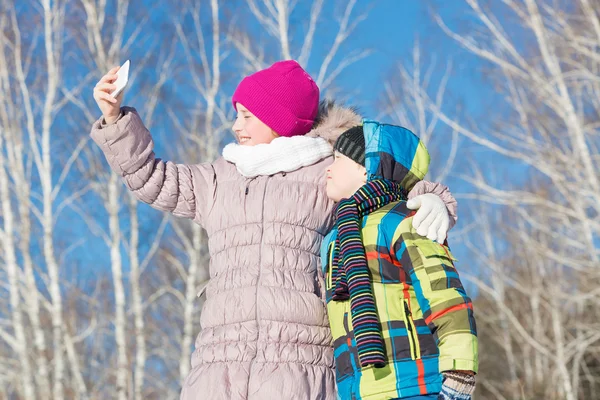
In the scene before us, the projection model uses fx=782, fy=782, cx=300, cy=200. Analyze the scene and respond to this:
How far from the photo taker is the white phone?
267cm

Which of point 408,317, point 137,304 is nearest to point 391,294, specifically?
point 408,317

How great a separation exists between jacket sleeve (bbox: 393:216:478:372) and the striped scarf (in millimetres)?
127

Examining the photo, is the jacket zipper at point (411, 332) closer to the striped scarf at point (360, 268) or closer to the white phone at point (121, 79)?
the striped scarf at point (360, 268)

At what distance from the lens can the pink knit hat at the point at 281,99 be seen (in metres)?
3.07

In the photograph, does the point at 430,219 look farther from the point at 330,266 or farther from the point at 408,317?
the point at 330,266

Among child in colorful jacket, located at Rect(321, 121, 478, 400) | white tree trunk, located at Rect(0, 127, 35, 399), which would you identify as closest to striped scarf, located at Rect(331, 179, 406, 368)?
child in colorful jacket, located at Rect(321, 121, 478, 400)

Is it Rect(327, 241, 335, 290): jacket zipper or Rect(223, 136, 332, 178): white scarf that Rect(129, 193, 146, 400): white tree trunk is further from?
Rect(327, 241, 335, 290): jacket zipper

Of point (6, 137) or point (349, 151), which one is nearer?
point (349, 151)

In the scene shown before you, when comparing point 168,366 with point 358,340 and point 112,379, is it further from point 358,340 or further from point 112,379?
point 358,340

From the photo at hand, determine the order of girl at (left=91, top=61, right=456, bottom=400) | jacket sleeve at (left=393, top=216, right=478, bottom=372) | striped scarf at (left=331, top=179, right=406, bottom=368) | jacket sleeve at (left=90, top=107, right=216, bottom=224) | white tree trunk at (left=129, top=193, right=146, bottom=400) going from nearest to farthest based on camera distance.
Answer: jacket sleeve at (left=393, top=216, right=478, bottom=372) → striped scarf at (left=331, top=179, right=406, bottom=368) → girl at (left=91, top=61, right=456, bottom=400) → jacket sleeve at (left=90, top=107, right=216, bottom=224) → white tree trunk at (left=129, top=193, right=146, bottom=400)

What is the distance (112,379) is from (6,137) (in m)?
8.21

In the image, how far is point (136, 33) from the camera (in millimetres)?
12195

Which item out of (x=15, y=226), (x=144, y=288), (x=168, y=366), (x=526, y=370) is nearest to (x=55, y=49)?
(x=15, y=226)

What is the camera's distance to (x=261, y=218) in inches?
112
